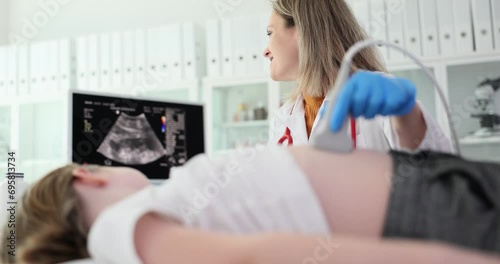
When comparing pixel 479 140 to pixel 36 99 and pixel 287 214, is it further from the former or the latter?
pixel 36 99

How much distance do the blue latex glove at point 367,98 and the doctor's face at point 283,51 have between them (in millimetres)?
884

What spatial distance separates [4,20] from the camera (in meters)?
4.41

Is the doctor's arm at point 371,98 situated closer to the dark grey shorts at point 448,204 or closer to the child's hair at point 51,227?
the dark grey shorts at point 448,204

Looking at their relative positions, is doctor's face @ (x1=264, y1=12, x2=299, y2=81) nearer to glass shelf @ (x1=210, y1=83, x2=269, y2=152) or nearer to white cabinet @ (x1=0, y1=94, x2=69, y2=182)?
glass shelf @ (x1=210, y1=83, x2=269, y2=152)

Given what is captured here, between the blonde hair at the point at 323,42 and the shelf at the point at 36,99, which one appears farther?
the shelf at the point at 36,99

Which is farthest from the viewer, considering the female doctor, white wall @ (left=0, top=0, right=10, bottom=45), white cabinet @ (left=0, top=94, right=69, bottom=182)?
white wall @ (left=0, top=0, right=10, bottom=45)

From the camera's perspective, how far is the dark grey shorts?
747 millimetres

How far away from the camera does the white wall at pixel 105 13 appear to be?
3.83 metres

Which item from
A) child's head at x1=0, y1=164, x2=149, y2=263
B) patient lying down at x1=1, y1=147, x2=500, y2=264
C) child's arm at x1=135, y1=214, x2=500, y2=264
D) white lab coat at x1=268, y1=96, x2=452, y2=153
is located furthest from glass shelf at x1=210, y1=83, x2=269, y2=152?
child's arm at x1=135, y1=214, x2=500, y2=264

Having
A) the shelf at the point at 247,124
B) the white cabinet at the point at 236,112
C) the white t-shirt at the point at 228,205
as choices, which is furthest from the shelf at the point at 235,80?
the white t-shirt at the point at 228,205

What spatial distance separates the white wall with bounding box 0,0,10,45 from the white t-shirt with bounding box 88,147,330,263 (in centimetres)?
401

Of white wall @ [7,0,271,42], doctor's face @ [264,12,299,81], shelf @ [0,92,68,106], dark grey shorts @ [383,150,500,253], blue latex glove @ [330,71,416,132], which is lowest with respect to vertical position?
dark grey shorts @ [383,150,500,253]

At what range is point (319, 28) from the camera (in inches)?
68.4

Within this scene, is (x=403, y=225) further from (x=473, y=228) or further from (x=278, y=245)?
(x=278, y=245)
